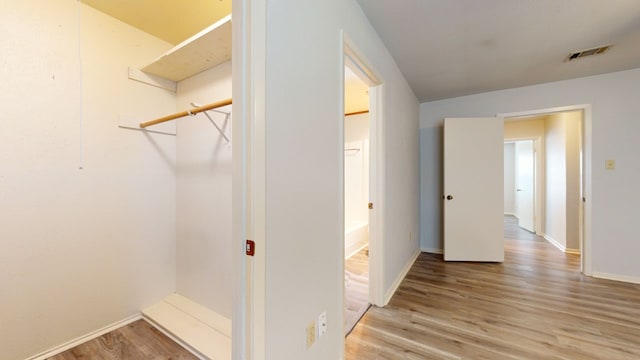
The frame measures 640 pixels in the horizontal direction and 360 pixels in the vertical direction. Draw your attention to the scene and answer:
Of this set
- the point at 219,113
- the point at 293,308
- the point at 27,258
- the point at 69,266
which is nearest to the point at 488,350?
the point at 293,308

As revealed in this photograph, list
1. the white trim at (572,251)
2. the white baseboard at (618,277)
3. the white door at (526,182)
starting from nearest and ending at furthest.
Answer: the white baseboard at (618,277) < the white trim at (572,251) < the white door at (526,182)

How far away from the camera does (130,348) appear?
172cm

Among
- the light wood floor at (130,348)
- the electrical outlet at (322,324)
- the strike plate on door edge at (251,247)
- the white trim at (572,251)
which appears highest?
the strike plate on door edge at (251,247)

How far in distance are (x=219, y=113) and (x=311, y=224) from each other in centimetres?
138

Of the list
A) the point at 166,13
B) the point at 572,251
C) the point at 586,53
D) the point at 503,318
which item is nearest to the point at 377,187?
the point at 503,318

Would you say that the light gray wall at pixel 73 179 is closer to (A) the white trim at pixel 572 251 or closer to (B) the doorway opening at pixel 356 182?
(B) the doorway opening at pixel 356 182

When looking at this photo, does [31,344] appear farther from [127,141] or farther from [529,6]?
[529,6]

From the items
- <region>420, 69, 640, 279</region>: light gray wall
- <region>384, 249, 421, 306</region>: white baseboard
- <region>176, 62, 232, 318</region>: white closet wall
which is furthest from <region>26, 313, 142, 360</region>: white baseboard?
<region>420, 69, 640, 279</region>: light gray wall

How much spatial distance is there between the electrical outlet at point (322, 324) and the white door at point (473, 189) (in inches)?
107

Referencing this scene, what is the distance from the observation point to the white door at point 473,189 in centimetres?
330

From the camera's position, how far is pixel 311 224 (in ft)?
4.01

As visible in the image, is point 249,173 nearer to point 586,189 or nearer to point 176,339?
point 176,339

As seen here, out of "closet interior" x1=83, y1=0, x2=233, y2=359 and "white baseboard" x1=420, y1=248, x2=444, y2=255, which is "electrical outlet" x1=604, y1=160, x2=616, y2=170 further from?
"closet interior" x1=83, y1=0, x2=233, y2=359

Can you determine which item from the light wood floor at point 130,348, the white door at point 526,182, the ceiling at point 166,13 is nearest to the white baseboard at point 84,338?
the light wood floor at point 130,348
